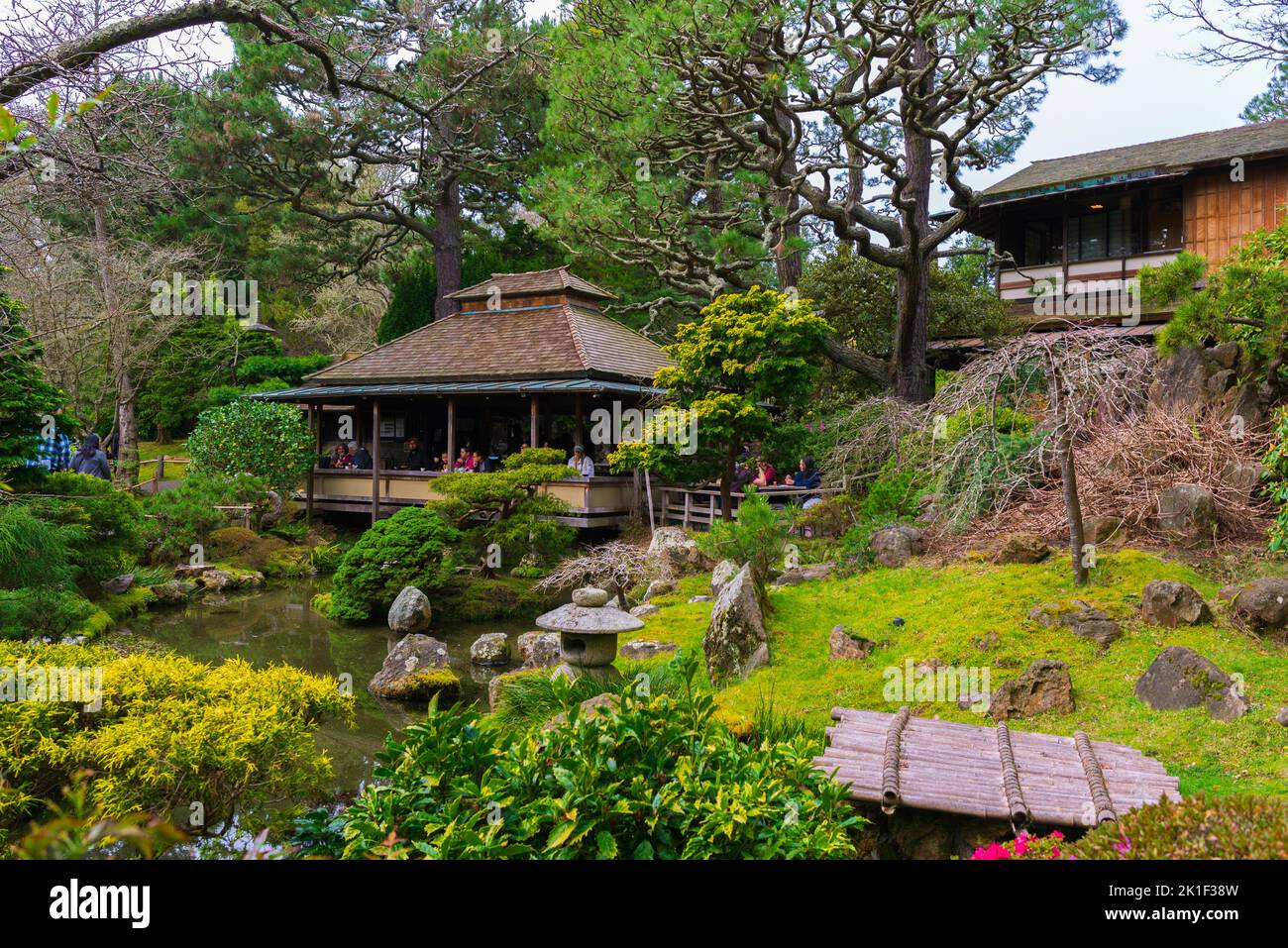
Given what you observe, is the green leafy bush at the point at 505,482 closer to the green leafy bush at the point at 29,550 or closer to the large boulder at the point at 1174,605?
the green leafy bush at the point at 29,550

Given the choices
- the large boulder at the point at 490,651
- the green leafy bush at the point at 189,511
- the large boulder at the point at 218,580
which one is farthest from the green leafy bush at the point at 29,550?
the green leafy bush at the point at 189,511

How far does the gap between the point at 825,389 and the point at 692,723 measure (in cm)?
1547

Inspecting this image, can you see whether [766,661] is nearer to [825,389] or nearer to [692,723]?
[692,723]

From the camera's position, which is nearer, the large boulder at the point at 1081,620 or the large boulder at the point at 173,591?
the large boulder at the point at 1081,620

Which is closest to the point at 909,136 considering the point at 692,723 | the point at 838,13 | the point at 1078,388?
the point at 838,13

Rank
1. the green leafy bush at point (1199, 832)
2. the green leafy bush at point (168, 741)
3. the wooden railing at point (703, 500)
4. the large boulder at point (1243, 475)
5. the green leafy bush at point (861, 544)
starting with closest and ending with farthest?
the green leafy bush at point (1199, 832) < the green leafy bush at point (168, 741) < the large boulder at point (1243, 475) < the green leafy bush at point (861, 544) < the wooden railing at point (703, 500)

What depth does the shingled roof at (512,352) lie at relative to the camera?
1936 cm

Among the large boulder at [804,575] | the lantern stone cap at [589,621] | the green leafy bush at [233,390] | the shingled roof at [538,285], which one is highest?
the shingled roof at [538,285]

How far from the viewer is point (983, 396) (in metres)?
8.12

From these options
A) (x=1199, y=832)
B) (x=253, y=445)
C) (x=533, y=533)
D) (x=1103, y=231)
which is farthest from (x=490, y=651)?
(x=1103, y=231)

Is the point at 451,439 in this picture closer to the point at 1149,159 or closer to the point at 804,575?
the point at 804,575

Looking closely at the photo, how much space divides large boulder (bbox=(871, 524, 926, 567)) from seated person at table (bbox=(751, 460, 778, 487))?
484 cm

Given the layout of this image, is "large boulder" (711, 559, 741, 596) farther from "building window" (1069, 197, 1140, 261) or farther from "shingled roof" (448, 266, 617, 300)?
"building window" (1069, 197, 1140, 261)

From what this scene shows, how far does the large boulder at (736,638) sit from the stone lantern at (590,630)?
1.06 metres
